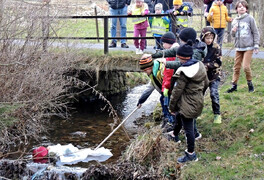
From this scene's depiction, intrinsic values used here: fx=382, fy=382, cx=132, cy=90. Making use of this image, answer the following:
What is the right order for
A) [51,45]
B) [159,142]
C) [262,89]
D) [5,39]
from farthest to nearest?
[51,45]
[262,89]
[5,39]
[159,142]

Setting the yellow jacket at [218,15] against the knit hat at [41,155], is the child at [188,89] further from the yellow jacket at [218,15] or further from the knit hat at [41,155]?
the yellow jacket at [218,15]

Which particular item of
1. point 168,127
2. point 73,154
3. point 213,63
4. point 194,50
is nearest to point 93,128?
point 73,154

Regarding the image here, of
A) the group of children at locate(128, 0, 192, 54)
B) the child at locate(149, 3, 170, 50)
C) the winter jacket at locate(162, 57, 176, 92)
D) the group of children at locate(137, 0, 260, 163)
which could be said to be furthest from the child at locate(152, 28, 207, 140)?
the child at locate(149, 3, 170, 50)

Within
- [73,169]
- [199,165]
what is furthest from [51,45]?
[199,165]

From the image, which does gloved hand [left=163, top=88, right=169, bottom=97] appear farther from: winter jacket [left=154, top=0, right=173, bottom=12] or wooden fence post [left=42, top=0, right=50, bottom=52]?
A: winter jacket [left=154, top=0, right=173, bottom=12]

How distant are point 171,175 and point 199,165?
46 cm

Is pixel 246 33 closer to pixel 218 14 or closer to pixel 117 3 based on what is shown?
pixel 218 14

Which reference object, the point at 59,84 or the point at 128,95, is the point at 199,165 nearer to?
the point at 59,84

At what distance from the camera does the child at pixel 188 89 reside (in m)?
5.68

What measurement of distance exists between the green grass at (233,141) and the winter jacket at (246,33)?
3.55ft

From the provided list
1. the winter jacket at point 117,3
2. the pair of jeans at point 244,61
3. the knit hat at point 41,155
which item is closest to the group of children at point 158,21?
the winter jacket at point 117,3

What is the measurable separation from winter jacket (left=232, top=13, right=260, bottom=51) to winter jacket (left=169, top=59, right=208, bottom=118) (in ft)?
9.95

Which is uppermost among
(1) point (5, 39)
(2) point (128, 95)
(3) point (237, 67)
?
(1) point (5, 39)

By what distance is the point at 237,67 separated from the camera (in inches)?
344
